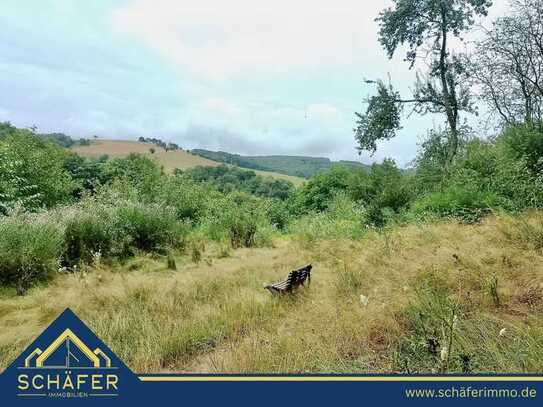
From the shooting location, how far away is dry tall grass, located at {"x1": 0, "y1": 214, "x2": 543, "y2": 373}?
293cm

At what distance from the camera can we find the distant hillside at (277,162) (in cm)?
9294

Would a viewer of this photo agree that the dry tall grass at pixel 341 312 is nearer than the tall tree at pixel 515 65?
Yes

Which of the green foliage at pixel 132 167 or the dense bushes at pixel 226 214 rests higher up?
the green foliage at pixel 132 167

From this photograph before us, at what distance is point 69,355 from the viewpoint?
2.12 meters

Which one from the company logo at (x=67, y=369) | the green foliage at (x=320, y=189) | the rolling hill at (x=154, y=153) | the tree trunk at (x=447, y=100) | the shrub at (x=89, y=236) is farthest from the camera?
the rolling hill at (x=154, y=153)

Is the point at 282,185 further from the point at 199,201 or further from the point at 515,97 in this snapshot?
the point at 515,97

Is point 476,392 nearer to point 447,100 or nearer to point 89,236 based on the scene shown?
point 89,236

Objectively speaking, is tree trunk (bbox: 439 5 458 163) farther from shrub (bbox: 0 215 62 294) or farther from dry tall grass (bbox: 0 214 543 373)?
shrub (bbox: 0 215 62 294)

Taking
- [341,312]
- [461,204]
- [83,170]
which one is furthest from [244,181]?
[341,312]

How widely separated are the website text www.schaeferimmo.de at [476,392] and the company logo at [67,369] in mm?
1627

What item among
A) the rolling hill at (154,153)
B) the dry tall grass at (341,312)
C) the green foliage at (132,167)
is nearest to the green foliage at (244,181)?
the rolling hill at (154,153)

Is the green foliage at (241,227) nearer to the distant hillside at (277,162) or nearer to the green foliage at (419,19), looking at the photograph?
the green foliage at (419,19)

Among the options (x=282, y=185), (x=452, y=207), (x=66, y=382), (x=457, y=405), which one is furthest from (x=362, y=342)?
(x=282, y=185)

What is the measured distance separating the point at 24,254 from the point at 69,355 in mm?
4922
